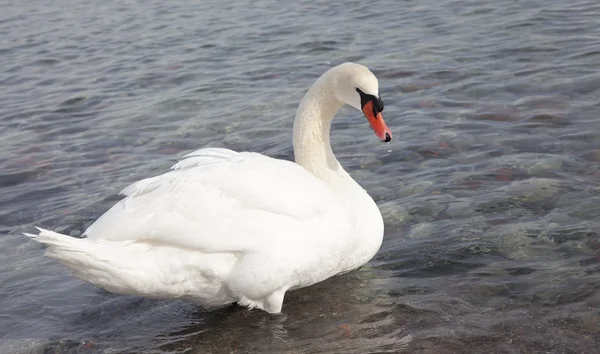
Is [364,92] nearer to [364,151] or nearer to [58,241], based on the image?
[58,241]

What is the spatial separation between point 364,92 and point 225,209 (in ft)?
4.19

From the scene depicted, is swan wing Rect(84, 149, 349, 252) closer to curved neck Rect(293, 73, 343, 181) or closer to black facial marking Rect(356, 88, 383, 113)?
curved neck Rect(293, 73, 343, 181)

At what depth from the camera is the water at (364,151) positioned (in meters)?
5.29

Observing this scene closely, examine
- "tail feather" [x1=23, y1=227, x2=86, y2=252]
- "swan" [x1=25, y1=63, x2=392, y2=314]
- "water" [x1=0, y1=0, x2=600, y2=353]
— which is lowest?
"water" [x1=0, y1=0, x2=600, y2=353]

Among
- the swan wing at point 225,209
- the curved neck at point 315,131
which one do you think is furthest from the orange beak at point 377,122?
the swan wing at point 225,209

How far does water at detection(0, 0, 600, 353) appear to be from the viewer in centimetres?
529

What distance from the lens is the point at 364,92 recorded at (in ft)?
18.9

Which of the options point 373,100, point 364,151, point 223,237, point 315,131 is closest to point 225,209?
point 223,237

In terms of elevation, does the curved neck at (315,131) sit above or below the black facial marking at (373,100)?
below

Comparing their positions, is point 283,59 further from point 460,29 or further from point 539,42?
point 539,42

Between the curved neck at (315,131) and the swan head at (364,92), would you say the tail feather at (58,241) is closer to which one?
the curved neck at (315,131)

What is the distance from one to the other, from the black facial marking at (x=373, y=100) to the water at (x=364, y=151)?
A: 3.52 feet

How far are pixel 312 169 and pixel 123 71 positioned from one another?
22.2 ft

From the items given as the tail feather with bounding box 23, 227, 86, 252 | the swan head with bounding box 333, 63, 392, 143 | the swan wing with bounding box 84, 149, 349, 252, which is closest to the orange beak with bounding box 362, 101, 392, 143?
the swan head with bounding box 333, 63, 392, 143
